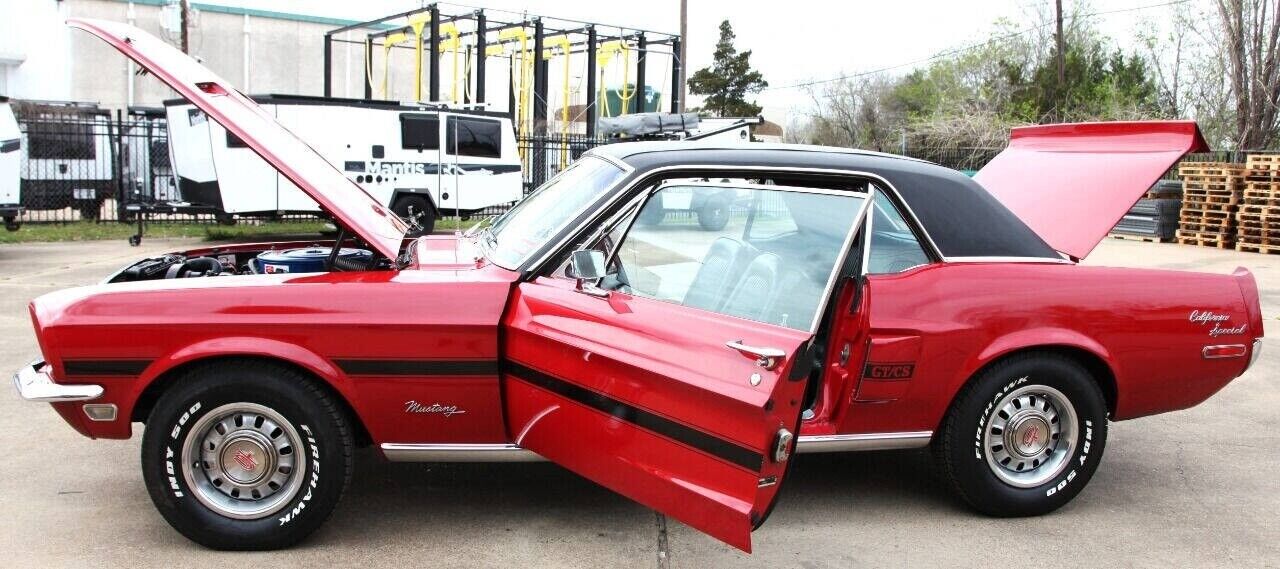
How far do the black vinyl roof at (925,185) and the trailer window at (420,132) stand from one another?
14506mm

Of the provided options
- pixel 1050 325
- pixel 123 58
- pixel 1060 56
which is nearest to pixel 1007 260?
pixel 1050 325

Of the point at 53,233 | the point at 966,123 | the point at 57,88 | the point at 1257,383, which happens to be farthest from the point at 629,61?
the point at 1257,383

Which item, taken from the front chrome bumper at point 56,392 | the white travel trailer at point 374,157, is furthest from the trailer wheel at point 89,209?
the front chrome bumper at point 56,392

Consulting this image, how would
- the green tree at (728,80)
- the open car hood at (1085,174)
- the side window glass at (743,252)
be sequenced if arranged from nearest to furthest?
the side window glass at (743,252) → the open car hood at (1085,174) → the green tree at (728,80)

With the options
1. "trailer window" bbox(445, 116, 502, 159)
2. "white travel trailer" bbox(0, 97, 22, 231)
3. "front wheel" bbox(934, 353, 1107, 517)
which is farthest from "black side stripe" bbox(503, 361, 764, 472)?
"trailer window" bbox(445, 116, 502, 159)

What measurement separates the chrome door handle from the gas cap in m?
0.20

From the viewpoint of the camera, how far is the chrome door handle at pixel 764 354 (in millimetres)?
3160

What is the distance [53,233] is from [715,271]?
56.5ft

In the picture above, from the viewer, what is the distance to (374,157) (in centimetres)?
1830

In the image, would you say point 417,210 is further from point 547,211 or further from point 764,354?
point 764,354

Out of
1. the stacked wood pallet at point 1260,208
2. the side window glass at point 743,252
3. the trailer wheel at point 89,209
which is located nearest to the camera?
the side window glass at point 743,252

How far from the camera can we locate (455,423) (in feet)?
13.2

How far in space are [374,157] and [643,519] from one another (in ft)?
48.8

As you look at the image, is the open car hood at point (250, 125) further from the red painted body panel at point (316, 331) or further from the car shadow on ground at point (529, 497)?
the car shadow on ground at point (529, 497)
